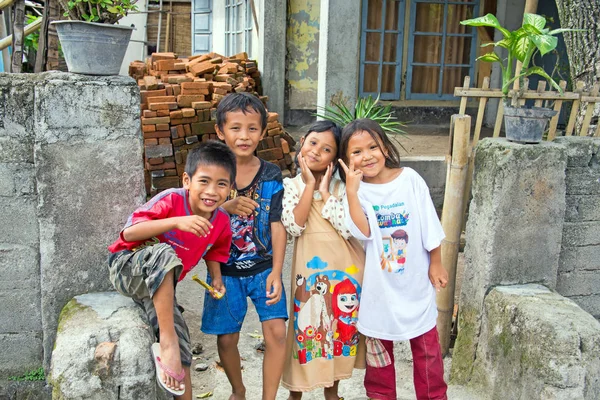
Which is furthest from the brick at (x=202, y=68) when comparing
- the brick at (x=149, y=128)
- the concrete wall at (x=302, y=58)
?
the concrete wall at (x=302, y=58)

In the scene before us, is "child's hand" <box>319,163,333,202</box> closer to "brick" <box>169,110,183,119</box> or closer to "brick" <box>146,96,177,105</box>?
"brick" <box>169,110,183,119</box>

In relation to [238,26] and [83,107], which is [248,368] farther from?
[238,26]

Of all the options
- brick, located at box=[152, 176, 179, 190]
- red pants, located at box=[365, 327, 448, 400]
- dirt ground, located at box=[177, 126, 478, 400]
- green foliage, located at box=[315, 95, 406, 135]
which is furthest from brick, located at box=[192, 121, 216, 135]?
red pants, located at box=[365, 327, 448, 400]

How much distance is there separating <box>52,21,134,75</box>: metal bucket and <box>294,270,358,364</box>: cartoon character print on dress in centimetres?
135

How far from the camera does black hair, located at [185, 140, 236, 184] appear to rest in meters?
2.72

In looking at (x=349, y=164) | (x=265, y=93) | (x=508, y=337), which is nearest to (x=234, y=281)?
(x=349, y=164)

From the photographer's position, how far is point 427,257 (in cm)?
305

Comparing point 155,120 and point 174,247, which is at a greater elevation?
point 155,120

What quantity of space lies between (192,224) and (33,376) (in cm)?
138

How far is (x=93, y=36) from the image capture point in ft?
9.21

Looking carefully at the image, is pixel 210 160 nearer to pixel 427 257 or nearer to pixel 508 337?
pixel 427 257

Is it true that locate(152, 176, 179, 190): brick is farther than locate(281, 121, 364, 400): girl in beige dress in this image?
Yes

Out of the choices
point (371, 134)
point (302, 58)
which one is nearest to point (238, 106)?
point (371, 134)

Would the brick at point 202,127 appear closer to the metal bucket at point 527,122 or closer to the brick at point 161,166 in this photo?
the brick at point 161,166
